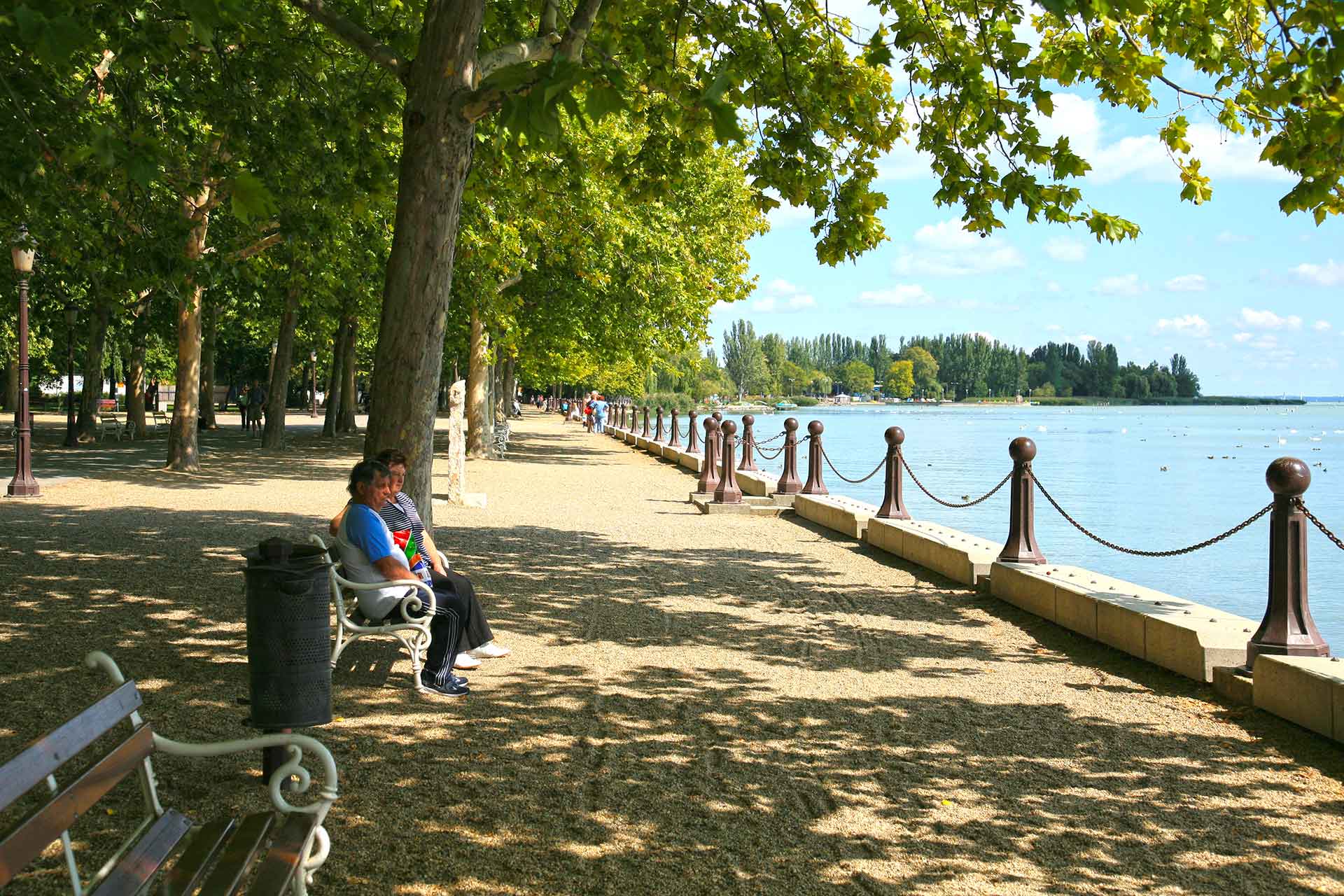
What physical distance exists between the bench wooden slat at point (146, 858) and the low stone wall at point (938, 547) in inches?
351

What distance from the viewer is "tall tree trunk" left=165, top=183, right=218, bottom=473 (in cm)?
2239

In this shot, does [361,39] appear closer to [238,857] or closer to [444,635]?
[444,635]

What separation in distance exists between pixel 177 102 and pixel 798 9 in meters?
6.70

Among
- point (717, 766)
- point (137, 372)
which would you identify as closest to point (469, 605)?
A: point (717, 766)

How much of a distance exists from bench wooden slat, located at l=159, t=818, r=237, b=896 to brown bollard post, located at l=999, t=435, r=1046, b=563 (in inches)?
327

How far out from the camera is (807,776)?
18.9 feet

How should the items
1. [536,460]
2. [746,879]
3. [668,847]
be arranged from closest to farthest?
[746,879] → [668,847] → [536,460]

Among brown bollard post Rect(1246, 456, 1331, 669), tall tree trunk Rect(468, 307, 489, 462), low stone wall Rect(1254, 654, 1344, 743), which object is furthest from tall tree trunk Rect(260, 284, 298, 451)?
low stone wall Rect(1254, 654, 1344, 743)

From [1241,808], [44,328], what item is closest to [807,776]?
[1241,808]

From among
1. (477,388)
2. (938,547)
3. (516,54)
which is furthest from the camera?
(477,388)

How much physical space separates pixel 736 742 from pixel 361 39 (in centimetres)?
662

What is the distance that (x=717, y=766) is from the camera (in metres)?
5.86

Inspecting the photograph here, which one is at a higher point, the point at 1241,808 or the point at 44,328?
the point at 44,328

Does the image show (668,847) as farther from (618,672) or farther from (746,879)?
(618,672)
